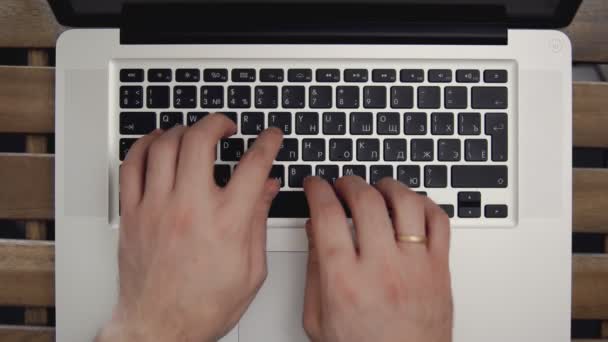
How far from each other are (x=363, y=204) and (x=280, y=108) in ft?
0.52

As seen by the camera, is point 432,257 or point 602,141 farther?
point 602,141

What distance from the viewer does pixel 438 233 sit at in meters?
0.48

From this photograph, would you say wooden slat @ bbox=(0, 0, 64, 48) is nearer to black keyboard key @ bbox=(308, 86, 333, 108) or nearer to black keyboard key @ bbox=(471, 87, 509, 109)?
black keyboard key @ bbox=(308, 86, 333, 108)

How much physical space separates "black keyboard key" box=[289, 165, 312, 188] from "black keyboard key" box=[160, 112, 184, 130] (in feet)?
0.48

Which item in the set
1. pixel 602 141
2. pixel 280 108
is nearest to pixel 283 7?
pixel 280 108

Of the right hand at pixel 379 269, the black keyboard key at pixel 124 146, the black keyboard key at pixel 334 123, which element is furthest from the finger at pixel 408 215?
the black keyboard key at pixel 124 146

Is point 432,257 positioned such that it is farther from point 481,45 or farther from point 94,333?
point 94,333

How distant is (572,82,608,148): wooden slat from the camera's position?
0.60m

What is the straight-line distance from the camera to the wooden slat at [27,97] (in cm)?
59

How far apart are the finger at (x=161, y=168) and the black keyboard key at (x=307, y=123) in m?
0.14

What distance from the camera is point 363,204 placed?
474 mm

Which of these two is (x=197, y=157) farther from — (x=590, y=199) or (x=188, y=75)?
(x=590, y=199)

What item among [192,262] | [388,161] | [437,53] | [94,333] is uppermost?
[437,53]

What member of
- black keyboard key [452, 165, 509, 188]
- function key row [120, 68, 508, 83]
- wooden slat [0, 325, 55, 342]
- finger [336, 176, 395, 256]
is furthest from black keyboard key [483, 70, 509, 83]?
wooden slat [0, 325, 55, 342]
